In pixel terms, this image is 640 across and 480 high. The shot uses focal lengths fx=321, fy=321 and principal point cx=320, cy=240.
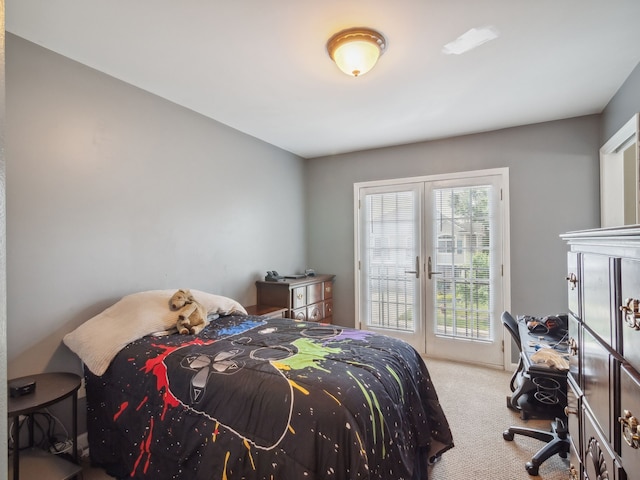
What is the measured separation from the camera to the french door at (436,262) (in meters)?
3.58

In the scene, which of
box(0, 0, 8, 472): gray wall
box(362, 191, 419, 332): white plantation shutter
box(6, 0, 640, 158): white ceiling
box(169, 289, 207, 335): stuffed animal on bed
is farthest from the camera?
box(362, 191, 419, 332): white plantation shutter

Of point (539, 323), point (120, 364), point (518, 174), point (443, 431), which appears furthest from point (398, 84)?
point (120, 364)

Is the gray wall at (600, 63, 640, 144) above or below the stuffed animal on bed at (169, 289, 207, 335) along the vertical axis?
above

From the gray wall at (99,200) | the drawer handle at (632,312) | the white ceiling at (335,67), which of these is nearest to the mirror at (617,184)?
the white ceiling at (335,67)

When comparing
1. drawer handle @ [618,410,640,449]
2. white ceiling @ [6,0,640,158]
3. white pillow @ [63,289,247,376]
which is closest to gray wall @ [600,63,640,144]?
white ceiling @ [6,0,640,158]

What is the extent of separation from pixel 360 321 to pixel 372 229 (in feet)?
4.12

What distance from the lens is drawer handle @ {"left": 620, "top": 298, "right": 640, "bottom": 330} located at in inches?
31.8

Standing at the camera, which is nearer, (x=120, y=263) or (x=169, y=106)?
(x=120, y=263)

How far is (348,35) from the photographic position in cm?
187

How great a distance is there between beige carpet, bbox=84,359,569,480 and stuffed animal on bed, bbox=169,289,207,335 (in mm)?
935

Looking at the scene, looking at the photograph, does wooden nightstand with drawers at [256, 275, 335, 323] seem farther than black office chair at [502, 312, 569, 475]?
Yes

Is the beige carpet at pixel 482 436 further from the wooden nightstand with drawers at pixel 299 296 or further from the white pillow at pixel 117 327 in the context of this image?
the wooden nightstand with drawers at pixel 299 296

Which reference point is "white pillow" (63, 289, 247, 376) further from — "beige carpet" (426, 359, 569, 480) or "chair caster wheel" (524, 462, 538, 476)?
"chair caster wheel" (524, 462, 538, 476)

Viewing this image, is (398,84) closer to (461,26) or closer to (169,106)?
(461,26)
